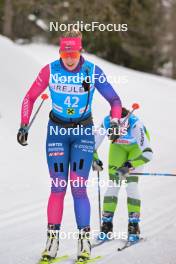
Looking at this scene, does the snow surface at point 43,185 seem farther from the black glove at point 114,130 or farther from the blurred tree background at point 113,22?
the blurred tree background at point 113,22

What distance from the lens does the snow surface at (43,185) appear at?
6.72m

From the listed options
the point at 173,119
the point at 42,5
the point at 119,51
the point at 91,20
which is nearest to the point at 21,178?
the point at 173,119

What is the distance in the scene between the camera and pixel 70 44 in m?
5.94

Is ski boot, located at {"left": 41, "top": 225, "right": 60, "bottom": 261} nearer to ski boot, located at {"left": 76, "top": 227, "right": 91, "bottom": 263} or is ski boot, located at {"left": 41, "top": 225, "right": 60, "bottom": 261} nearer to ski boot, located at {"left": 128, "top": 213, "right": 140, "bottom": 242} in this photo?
ski boot, located at {"left": 76, "top": 227, "right": 91, "bottom": 263}

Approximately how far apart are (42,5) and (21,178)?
18.1 metres

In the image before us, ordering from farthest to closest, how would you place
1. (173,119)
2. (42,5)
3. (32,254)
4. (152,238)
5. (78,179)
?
(42,5) < (173,119) < (152,238) < (32,254) < (78,179)

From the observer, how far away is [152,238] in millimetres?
7262

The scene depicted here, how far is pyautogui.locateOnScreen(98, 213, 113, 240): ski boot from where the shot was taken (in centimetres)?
725

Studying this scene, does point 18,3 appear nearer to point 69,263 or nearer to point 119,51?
point 119,51

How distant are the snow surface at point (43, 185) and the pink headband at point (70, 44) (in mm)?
2310

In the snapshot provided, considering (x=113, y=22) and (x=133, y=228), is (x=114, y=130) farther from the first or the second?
(x=113, y=22)
